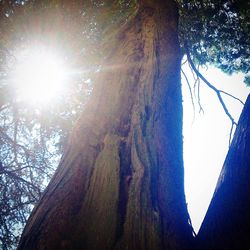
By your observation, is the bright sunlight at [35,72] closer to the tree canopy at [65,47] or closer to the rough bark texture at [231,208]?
the tree canopy at [65,47]

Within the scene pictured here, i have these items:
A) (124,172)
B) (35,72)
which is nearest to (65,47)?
(35,72)

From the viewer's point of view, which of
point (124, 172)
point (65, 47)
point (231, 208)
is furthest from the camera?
point (65, 47)

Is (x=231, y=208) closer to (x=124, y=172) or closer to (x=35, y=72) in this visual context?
(x=124, y=172)

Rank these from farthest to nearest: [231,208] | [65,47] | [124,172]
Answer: [65,47]
[124,172]
[231,208]

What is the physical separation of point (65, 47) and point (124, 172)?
5008 millimetres

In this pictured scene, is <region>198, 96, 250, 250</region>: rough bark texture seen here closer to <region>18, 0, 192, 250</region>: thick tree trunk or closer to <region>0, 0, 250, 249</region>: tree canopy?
<region>18, 0, 192, 250</region>: thick tree trunk

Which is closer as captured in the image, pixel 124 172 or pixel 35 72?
pixel 124 172

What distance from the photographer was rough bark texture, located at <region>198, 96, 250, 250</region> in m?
1.05

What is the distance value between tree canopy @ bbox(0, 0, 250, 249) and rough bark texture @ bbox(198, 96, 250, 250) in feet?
11.2

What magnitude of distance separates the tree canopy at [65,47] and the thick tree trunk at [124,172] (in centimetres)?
287

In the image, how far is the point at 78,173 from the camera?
1296 millimetres

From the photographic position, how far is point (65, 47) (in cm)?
577

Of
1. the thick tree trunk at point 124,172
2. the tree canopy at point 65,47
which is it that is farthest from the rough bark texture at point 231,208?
the tree canopy at point 65,47

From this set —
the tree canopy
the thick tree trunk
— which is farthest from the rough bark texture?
the tree canopy
